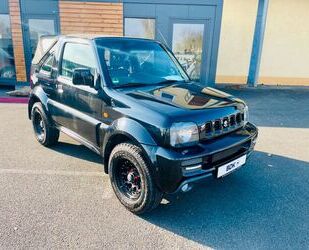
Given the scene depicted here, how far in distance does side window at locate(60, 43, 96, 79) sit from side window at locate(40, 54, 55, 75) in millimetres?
373

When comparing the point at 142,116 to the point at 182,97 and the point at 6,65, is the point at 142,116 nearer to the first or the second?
the point at 182,97

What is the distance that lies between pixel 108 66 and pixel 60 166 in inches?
69.3

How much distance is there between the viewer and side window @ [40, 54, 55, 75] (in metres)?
4.43

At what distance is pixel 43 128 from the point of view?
16.1 ft

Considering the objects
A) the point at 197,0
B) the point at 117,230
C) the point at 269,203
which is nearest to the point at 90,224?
the point at 117,230

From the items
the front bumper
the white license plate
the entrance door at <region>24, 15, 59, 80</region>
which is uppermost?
the entrance door at <region>24, 15, 59, 80</region>

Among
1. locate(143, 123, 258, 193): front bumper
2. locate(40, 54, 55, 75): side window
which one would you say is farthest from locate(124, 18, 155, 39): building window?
locate(143, 123, 258, 193): front bumper

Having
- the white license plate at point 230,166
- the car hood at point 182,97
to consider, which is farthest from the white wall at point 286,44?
the white license plate at point 230,166

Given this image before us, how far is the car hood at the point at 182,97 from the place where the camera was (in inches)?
118

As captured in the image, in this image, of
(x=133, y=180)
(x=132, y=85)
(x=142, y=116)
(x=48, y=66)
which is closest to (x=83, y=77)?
(x=132, y=85)

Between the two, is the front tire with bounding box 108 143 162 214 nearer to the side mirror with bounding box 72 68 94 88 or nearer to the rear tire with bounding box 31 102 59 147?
the side mirror with bounding box 72 68 94 88

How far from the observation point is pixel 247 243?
2.73 meters

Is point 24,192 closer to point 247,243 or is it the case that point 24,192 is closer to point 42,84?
point 42,84

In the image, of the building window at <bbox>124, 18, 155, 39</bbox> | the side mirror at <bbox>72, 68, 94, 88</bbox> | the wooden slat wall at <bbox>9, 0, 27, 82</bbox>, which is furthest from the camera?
the building window at <bbox>124, 18, 155, 39</bbox>
